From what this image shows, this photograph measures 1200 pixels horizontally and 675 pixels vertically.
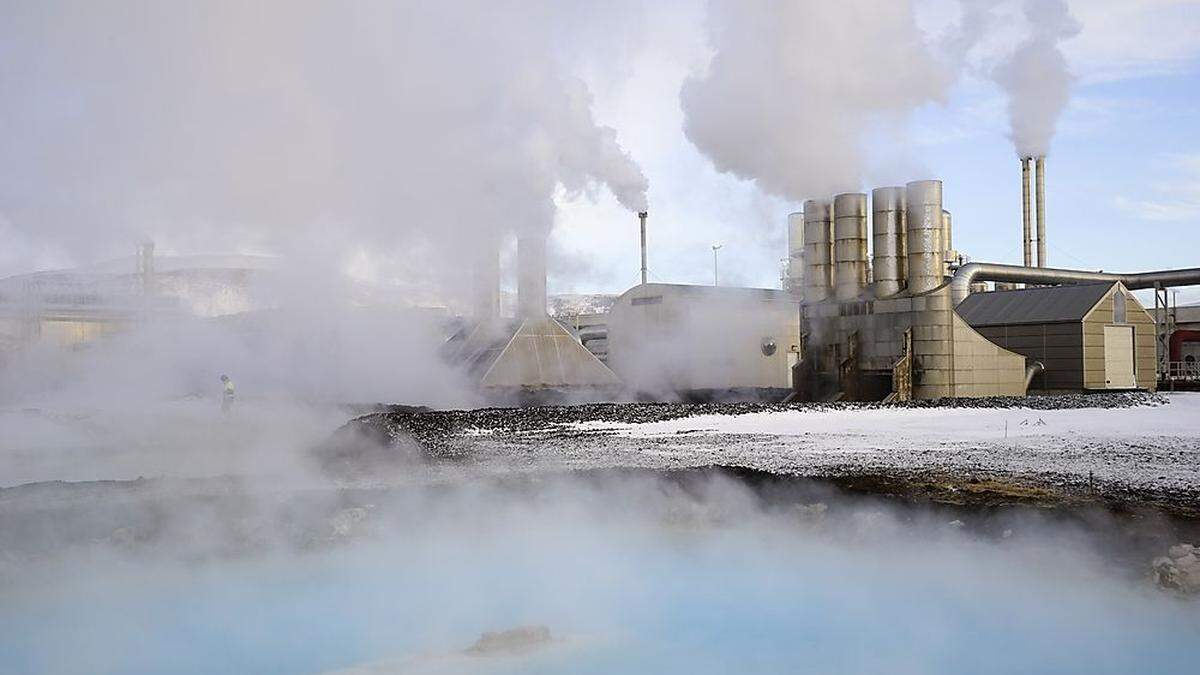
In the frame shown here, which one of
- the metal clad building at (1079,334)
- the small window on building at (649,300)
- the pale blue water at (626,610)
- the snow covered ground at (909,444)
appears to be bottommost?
the pale blue water at (626,610)

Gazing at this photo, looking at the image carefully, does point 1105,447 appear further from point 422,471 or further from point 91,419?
point 91,419

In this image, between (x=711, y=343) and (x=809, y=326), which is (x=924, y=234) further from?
(x=711, y=343)

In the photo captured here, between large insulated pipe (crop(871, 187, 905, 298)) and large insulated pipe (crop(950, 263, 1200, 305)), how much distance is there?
3.90 meters

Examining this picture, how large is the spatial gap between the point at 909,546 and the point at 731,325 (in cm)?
2308

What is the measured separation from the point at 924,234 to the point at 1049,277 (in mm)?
11348

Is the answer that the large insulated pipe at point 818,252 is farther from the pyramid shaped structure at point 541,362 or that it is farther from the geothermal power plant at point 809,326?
the pyramid shaped structure at point 541,362

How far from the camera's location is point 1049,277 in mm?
38688

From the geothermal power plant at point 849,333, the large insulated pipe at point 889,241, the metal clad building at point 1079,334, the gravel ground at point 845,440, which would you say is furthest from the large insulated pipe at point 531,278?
the metal clad building at point 1079,334

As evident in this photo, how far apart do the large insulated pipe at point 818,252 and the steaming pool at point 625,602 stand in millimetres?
21755

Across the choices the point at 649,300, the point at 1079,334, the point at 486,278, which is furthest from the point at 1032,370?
the point at 486,278

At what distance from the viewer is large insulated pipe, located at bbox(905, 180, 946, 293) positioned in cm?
2991

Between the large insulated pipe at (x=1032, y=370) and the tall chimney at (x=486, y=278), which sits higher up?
the tall chimney at (x=486, y=278)

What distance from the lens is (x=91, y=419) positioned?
21.4 metres

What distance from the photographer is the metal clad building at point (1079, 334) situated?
3178cm
